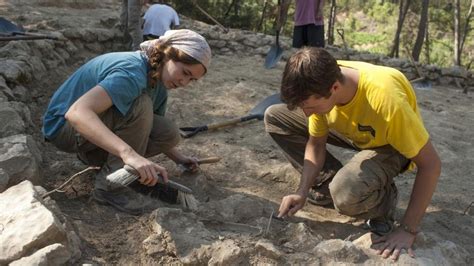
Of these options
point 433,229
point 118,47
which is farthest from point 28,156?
point 118,47

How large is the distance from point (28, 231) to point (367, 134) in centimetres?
147

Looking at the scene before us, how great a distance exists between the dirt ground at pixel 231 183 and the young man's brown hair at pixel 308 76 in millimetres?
615

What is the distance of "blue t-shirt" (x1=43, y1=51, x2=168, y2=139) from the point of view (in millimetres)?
2152

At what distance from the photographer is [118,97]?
2.15m

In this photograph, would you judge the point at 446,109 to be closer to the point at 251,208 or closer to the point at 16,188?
the point at 251,208

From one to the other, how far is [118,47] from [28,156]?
4.41 m

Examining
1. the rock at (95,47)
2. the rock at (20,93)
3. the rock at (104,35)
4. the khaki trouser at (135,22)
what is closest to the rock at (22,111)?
the rock at (20,93)

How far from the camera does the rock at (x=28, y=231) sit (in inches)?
65.1

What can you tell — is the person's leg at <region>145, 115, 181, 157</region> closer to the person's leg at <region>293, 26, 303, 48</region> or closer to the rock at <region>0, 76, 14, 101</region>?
the rock at <region>0, 76, 14, 101</region>

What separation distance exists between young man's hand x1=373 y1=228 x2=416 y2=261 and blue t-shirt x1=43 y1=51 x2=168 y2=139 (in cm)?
122

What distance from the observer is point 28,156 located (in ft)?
7.41

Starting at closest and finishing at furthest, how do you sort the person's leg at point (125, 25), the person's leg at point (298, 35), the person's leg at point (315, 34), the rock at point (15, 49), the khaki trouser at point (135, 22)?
the rock at point (15, 49), the khaki trouser at point (135, 22), the person's leg at point (125, 25), the person's leg at point (315, 34), the person's leg at point (298, 35)

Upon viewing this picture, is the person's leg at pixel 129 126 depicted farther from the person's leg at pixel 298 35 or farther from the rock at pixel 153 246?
the person's leg at pixel 298 35

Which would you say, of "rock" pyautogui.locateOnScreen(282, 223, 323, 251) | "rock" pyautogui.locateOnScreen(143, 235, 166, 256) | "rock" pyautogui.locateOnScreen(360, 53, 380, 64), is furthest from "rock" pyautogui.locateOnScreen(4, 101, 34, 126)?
"rock" pyautogui.locateOnScreen(360, 53, 380, 64)
